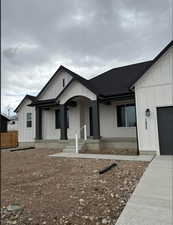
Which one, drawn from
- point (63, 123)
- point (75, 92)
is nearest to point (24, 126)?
point (63, 123)

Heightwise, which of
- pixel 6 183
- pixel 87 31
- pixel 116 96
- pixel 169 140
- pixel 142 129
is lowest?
pixel 6 183

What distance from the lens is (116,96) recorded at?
11.0 metres

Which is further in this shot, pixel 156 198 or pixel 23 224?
pixel 156 198

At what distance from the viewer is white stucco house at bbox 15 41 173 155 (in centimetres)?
860

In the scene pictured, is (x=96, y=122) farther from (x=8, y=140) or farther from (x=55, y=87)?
(x=8, y=140)

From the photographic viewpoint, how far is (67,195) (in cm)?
390

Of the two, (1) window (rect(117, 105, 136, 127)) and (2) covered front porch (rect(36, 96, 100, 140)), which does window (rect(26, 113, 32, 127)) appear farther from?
(1) window (rect(117, 105, 136, 127))

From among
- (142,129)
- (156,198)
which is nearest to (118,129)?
(142,129)

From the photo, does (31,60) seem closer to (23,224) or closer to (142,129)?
(142,129)

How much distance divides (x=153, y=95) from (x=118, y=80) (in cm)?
522

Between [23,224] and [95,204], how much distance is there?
1.40 metres

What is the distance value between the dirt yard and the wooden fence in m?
11.8

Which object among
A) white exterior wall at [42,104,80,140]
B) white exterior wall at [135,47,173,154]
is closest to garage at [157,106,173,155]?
white exterior wall at [135,47,173,154]

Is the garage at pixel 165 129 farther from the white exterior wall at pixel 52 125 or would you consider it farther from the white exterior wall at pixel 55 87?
the white exterior wall at pixel 55 87
